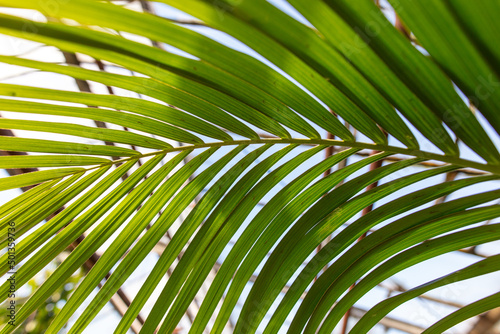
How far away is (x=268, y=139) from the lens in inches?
43.4

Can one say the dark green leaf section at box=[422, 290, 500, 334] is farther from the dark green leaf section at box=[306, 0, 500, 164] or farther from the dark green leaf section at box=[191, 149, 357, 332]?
the dark green leaf section at box=[191, 149, 357, 332]

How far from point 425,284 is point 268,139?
0.61 meters

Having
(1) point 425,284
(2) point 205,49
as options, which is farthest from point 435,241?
(2) point 205,49

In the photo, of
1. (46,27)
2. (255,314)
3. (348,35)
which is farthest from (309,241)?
(46,27)

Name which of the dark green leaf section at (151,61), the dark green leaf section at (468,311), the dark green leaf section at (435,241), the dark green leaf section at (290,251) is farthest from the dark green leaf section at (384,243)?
the dark green leaf section at (151,61)

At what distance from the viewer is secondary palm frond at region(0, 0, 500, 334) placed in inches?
28.5

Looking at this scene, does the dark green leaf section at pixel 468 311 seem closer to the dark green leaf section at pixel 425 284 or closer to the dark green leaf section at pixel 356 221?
the dark green leaf section at pixel 425 284

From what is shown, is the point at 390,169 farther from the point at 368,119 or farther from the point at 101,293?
the point at 101,293

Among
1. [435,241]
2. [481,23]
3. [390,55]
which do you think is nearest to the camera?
[481,23]

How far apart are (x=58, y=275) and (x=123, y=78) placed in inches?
24.0

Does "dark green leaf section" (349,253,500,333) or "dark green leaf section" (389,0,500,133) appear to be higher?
"dark green leaf section" (389,0,500,133)

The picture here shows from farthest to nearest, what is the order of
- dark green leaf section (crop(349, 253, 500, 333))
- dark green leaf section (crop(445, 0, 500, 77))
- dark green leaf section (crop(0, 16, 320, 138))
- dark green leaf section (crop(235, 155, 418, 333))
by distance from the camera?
dark green leaf section (crop(235, 155, 418, 333)) < dark green leaf section (crop(349, 253, 500, 333)) < dark green leaf section (crop(0, 16, 320, 138)) < dark green leaf section (crop(445, 0, 500, 77))

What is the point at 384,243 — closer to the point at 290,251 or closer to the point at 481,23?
the point at 290,251

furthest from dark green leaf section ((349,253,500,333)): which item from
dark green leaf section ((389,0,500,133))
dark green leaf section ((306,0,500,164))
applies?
dark green leaf section ((389,0,500,133))
